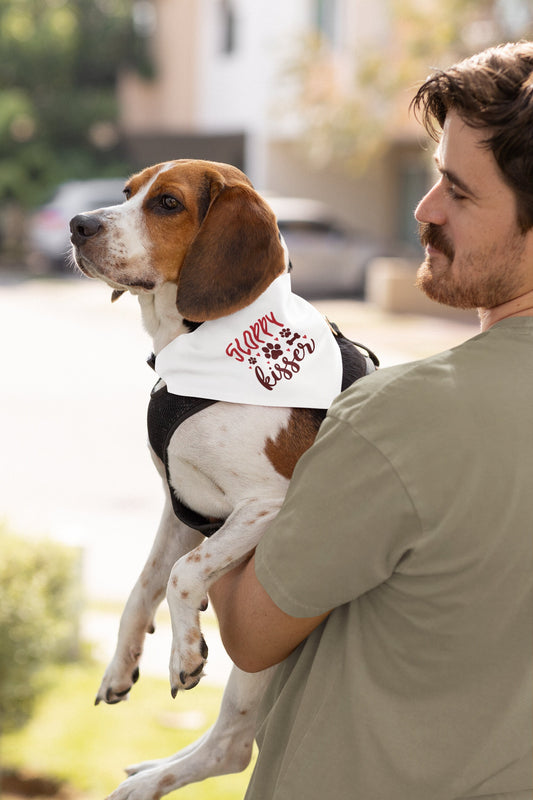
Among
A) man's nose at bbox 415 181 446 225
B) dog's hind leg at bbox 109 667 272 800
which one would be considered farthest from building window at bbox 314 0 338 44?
man's nose at bbox 415 181 446 225

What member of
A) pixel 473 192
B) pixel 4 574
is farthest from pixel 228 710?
pixel 4 574

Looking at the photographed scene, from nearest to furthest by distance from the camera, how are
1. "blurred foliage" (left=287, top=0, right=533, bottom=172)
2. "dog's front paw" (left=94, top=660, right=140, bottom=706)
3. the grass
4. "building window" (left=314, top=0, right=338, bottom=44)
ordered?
"dog's front paw" (left=94, top=660, right=140, bottom=706) < the grass < "blurred foliage" (left=287, top=0, right=533, bottom=172) < "building window" (left=314, top=0, right=338, bottom=44)

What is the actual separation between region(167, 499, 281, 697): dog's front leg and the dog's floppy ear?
0.45m

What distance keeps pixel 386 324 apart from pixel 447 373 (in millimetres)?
14582

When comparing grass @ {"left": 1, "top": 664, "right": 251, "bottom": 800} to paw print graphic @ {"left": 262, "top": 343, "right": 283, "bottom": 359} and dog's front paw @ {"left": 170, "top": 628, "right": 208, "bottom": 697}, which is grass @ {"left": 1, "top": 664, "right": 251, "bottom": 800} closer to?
dog's front paw @ {"left": 170, "top": 628, "right": 208, "bottom": 697}

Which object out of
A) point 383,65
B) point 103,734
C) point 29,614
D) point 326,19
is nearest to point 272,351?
point 29,614

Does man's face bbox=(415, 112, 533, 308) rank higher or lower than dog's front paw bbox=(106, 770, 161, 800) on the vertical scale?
higher

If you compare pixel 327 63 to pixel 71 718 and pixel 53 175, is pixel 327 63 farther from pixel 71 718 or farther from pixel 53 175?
pixel 71 718

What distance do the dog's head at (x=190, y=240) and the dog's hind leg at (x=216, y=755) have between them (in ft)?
2.92

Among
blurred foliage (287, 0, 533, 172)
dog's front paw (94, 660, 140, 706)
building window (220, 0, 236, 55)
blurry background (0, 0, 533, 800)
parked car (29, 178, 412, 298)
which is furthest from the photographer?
building window (220, 0, 236, 55)

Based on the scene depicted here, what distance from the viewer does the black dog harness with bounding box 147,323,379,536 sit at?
2.12 m

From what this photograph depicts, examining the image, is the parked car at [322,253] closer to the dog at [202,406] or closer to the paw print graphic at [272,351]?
the dog at [202,406]

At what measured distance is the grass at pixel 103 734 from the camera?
436cm

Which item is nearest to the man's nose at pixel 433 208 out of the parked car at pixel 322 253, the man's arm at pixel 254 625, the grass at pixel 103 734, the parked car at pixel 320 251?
the man's arm at pixel 254 625
